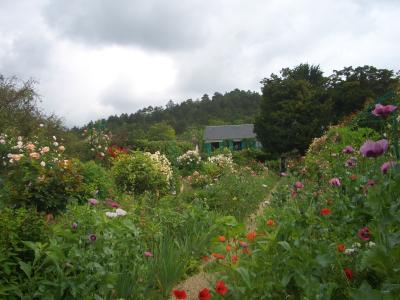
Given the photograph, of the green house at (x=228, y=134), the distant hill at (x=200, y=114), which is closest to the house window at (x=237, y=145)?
the green house at (x=228, y=134)

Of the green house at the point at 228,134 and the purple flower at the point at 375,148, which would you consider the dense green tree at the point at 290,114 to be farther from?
the purple flower at the point at 375,148

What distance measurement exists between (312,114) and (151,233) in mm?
18216

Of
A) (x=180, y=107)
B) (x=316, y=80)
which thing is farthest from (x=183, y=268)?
(x=180, y=107)

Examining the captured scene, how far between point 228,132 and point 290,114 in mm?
21629

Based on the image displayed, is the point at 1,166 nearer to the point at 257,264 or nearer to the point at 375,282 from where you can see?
the point at 257,264

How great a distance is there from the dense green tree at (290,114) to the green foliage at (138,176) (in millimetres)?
13118

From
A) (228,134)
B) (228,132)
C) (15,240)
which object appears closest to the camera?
(15,240)

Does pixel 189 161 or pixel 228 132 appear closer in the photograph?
pixel 189 161

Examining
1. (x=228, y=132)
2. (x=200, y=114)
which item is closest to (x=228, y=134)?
(x=228, y=132)

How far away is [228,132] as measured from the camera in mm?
42562

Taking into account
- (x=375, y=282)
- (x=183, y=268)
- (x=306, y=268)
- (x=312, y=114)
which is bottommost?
(x=183, y=268)

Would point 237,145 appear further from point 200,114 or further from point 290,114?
point 290,114

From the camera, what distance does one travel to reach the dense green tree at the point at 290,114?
20.6 metres

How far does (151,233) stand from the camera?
12.8 feet
